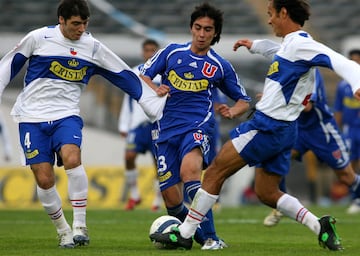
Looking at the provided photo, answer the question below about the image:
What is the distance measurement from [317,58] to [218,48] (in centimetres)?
1715

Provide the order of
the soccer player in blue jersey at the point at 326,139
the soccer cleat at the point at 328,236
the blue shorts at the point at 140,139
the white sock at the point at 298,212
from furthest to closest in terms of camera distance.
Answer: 1. the blue shorts at the point at 140,139
2. the soccer player in blue jersey at the point at 326,139
3. the white sock at the point at 298,212
4. the soccer cleat at the point at 328,236

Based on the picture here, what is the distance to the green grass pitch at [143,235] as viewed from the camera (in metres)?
8.74

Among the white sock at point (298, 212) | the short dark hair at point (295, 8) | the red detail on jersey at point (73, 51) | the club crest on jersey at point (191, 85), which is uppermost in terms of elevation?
the short dark hair at point (295, 8)

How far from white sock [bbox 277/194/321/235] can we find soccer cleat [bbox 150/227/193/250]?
0.92 m

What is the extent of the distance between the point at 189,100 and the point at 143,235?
2.28 metres

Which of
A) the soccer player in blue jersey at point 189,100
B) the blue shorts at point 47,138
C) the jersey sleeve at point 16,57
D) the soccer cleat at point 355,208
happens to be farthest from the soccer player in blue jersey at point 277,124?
the soccer cleat at point 355,208

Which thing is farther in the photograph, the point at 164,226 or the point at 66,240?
the point at 66,240

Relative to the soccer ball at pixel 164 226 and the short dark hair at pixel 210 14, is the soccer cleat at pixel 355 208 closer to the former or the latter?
the short dark hair at pixel 210 14

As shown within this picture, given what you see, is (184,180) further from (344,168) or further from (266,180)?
(344,168)

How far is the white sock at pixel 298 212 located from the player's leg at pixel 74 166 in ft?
5.99

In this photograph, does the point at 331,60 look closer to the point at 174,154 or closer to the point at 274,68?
the point at 274,68

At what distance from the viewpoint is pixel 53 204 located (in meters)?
9.36

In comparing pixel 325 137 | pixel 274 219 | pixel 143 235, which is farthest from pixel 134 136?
pixel 143 235

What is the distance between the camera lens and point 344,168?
13453 mm
